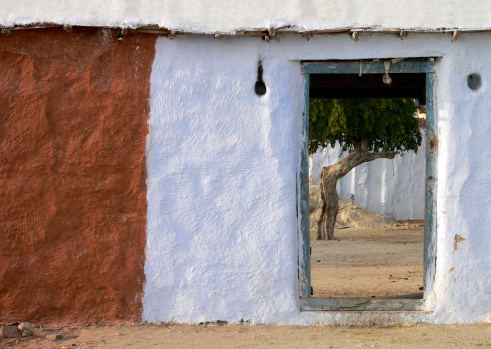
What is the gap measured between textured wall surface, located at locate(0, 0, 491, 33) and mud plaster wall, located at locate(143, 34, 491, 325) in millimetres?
137

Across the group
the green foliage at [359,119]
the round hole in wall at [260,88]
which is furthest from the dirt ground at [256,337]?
the green foliage at [359,119]

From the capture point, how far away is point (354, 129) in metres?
14.0

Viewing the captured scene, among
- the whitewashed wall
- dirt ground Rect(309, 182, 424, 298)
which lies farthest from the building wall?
the whitewashed wall

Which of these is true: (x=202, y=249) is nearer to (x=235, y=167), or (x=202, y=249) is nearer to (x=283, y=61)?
(x=235, y=167)

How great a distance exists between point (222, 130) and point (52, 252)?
167 cm

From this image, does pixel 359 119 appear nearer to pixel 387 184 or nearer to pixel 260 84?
pixel 387 184

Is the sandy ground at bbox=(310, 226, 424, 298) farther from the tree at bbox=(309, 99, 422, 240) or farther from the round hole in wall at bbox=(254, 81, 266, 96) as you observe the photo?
the round hole in wall at bbox=(254, 81, 266, 96)

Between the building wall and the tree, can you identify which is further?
the tree

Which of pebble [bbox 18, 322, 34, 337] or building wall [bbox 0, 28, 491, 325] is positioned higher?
building wall [bbox 0, 28, 491, 325]

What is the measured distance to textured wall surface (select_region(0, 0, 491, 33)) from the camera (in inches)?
204

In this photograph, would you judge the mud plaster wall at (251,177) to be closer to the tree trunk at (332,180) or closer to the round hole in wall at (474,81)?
the round hole in wall at (474,81)

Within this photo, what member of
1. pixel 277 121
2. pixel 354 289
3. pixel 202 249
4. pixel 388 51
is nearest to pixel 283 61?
pixel 277 121

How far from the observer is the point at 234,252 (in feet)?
17.3

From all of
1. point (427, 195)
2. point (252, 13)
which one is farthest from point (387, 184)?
point (252, 13)
